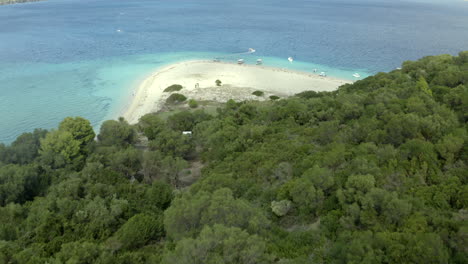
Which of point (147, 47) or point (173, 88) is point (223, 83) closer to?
point (173, 88)

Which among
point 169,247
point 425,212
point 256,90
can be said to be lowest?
point 256,90

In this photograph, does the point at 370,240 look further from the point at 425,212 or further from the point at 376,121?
the point at 376,121

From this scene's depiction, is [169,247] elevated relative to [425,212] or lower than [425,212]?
lower

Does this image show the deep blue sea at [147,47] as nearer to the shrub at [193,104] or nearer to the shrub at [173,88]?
the shrub at [173,88]

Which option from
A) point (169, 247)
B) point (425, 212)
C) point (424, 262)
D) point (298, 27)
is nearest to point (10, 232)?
point (169, 247)

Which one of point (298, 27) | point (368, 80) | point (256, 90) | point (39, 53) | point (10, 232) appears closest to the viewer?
point (10, 232)

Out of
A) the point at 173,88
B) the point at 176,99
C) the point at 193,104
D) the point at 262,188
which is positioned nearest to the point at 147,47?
the point at 173,88
